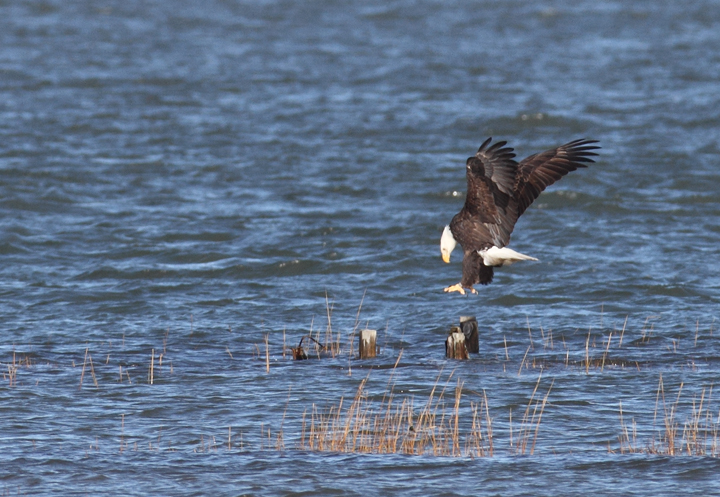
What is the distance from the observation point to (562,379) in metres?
10.4

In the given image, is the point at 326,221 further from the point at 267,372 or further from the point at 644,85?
the point at 644,85

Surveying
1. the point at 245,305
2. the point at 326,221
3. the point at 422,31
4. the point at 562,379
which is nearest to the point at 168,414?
the point at 562,379

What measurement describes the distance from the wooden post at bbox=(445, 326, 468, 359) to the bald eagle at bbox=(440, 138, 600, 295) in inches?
24.7

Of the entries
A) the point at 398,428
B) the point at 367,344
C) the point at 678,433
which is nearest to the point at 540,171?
the point at 367,344

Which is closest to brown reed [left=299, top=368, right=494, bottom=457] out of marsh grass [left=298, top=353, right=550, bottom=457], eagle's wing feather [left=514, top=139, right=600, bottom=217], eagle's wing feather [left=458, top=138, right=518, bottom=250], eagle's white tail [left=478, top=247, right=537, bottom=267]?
marsh grass [left=298, top=353, right=550, bottom=457]

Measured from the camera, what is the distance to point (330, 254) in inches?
649

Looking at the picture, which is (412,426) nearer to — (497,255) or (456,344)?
(497,255)

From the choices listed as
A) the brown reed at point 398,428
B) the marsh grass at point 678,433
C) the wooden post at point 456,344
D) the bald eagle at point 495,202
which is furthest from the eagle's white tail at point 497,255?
the marsh grass at point 678,433

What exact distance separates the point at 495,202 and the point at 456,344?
5.41 feet

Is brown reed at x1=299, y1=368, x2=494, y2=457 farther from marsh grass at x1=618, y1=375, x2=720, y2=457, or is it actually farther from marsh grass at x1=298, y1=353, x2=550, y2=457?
marsh grass at x1=618, y1=375, x2=720, y2=457

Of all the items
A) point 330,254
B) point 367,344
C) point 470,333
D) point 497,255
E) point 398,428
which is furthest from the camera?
point 330,254

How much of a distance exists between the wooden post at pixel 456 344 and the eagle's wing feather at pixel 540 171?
4.28 feet

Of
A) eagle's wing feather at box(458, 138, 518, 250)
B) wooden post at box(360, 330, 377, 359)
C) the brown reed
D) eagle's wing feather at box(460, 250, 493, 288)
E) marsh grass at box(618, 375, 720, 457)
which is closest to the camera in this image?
marsh grass at box(618, 375, 720, 457)

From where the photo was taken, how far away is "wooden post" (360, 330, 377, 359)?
36.0 ft
